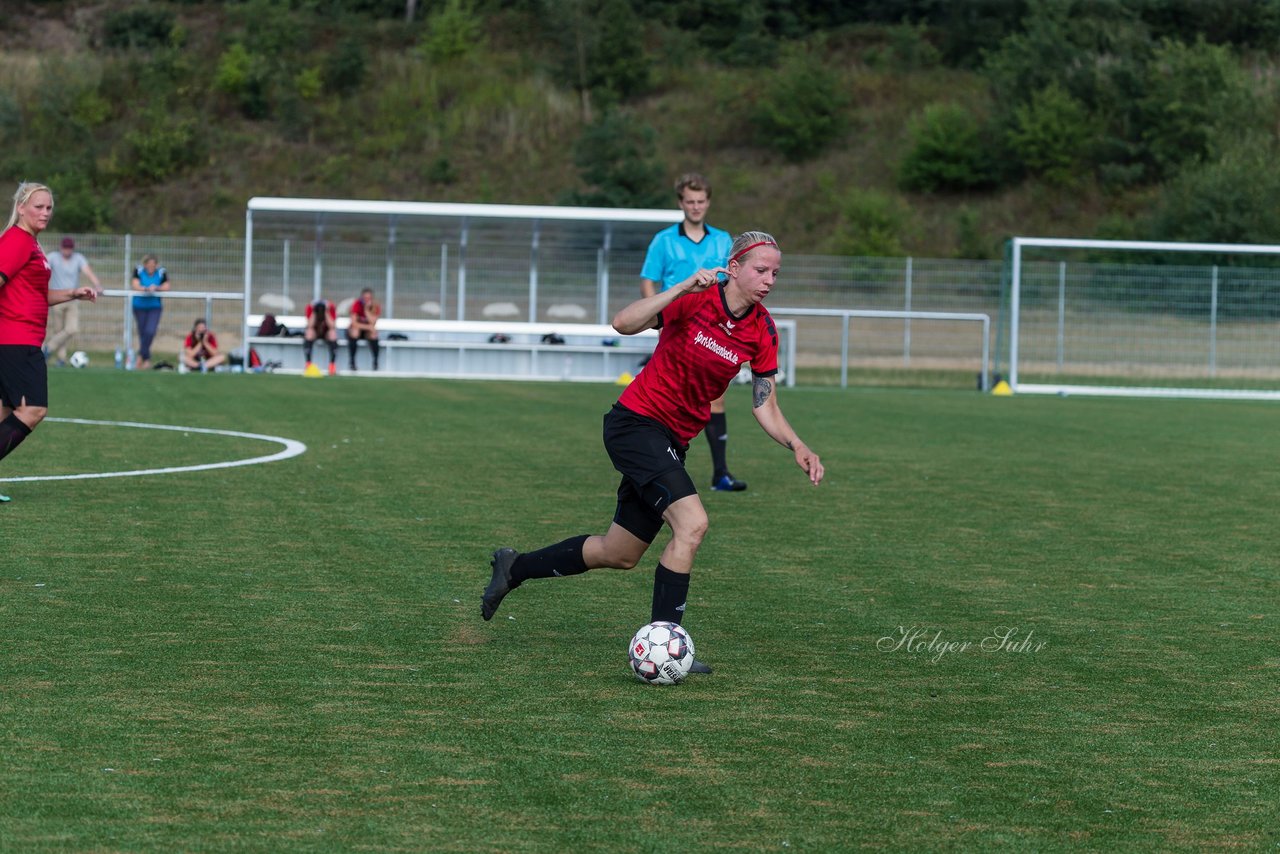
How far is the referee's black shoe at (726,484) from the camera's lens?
40.9 ft

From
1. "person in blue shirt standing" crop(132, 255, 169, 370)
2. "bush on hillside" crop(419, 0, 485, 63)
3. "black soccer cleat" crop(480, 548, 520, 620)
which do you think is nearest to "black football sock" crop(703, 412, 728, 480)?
"black soccer cleat" crop(480, 548, 520, 620)

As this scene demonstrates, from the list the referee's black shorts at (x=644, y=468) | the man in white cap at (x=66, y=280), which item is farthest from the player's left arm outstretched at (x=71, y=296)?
the man in white cap at (x=66, y=280)

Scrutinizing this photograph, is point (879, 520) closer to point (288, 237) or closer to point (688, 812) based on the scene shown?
point (688, 812)

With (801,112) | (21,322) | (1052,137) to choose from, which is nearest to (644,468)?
(21,322)

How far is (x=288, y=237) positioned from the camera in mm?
35125

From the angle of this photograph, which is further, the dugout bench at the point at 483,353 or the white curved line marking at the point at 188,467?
the dugout bench at the point at 483,353

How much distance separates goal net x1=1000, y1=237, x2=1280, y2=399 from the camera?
104 feet

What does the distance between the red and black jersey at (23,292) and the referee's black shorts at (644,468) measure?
5.03 m

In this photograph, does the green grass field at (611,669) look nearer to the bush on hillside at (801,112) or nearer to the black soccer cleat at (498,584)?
the black soccer cleat at (498,584)

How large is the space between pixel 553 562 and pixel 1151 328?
27.0 metres

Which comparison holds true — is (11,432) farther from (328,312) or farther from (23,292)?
(328,312)

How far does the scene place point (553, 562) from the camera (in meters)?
6.79

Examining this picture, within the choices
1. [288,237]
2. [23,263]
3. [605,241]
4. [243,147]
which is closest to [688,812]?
[23,263]

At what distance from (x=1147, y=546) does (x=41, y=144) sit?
5094 centimetres
